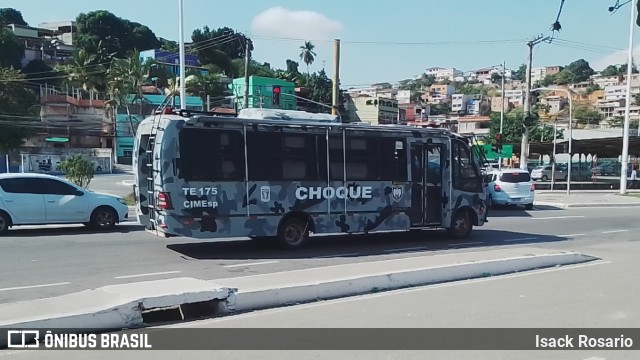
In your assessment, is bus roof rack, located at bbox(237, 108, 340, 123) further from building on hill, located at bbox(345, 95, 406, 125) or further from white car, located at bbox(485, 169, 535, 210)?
building on hill, located at bbox(345, 95, 406, 125)

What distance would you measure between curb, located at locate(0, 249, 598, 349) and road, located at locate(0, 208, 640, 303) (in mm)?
1648

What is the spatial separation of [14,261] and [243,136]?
4884 millimetres

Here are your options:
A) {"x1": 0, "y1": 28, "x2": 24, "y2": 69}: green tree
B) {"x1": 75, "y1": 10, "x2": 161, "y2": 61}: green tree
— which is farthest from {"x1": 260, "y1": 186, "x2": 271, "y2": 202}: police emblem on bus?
{"x1": 75, "y1": 10, "x2": 161, "y2": 61}: green tree

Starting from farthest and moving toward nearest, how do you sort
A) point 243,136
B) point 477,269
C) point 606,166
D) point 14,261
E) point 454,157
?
point 606,166 → point 454,157 → point 243,136 → point 14,261 → point 477,269

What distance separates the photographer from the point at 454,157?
14.9 metres

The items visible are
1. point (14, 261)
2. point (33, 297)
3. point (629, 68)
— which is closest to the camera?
point (33, 297)

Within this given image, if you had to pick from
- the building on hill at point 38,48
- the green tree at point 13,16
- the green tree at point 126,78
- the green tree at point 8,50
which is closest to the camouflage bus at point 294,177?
the green tree at point 126,78

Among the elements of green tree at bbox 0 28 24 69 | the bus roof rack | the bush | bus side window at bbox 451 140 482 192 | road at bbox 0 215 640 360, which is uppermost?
green tree at bbox 0 28 24 69

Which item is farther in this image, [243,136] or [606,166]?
[606,166]

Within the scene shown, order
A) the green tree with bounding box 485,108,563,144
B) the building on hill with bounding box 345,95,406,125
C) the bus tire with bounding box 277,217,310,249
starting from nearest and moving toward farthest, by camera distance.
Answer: the bus tire with bounding box 277,217,310,249 → the green tree with bounding box 485,108,563,144 → the building on hill with bounding box 345,95,406,125

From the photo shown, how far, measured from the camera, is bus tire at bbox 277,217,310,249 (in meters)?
12.6

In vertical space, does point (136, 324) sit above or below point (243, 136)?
below

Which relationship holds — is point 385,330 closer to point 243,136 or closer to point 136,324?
point 136,324
